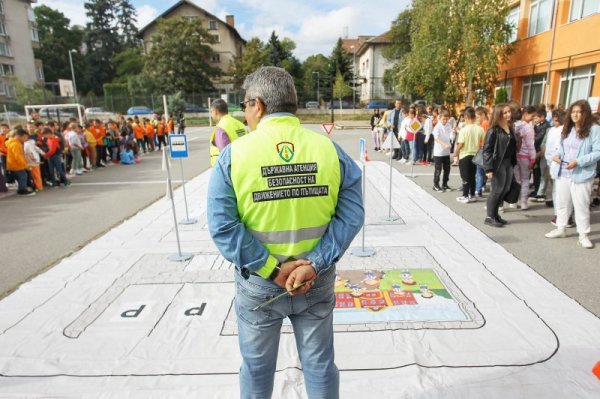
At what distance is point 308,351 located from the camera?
75.5 inches

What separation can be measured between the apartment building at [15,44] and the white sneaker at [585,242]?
53427mm

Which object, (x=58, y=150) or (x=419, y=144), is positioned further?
(x=419, y=144)

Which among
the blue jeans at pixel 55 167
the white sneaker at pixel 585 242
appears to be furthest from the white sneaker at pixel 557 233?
the blue jeans at pixel 55 167

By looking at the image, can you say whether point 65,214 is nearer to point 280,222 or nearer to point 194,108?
point 280,222

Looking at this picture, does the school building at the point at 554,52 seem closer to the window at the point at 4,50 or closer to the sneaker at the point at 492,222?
the sneaker at the point at 492,222

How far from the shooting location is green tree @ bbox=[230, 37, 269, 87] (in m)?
49.7

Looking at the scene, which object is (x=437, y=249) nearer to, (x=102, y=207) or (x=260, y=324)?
(x=260, y=324)

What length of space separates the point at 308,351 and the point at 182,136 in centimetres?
445

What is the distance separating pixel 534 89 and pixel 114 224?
2087 centimetres

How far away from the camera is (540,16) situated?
18625 millimetres

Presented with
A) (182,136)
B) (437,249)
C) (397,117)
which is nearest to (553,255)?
(437,249)

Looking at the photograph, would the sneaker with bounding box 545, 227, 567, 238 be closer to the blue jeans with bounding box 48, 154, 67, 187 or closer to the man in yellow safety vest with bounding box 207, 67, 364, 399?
the man in yellow safety vest with bounding box 207, 67, 364, 399

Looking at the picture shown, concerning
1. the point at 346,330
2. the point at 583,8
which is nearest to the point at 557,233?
the point at 346,330

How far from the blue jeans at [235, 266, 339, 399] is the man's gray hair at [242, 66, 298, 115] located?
32.8 inches
